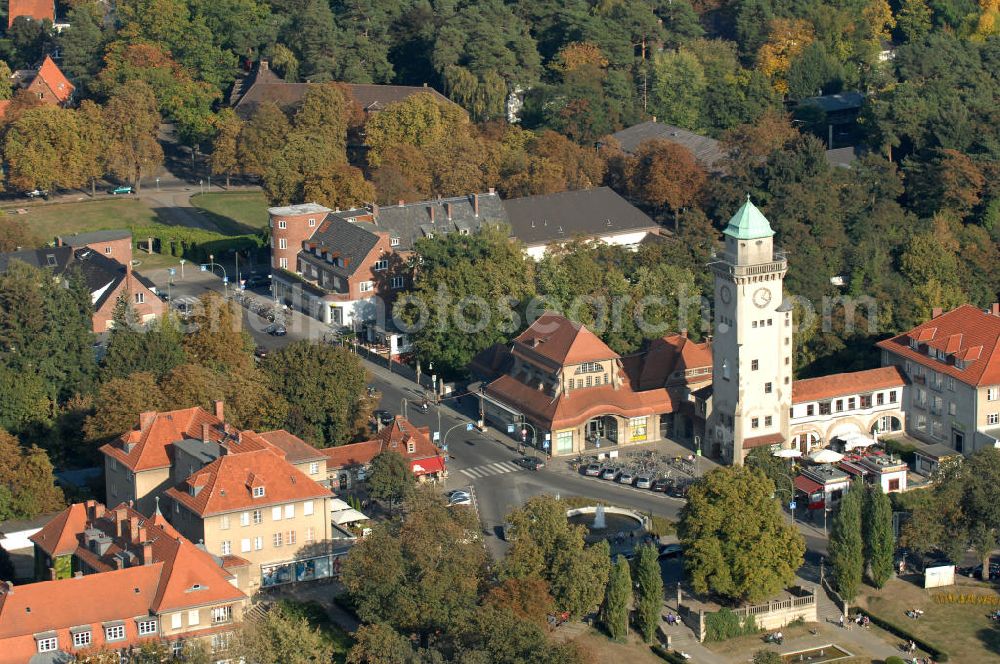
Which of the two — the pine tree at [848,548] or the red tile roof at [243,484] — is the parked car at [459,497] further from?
the pine tree at [848,548]

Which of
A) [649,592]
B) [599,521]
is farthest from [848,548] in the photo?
[599,521]

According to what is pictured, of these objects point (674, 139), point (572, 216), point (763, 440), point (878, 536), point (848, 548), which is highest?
point (674, 139)

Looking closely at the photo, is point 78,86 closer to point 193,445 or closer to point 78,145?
point 78,145

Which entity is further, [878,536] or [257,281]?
[257,281]

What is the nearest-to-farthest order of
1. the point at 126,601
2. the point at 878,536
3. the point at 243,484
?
the point at 126,601, the point at 243,484, the point at 878,536

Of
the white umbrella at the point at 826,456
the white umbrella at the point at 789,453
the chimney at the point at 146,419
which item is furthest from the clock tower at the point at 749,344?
the chimney at the point at 146,419

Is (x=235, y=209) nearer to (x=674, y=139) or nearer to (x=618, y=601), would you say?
(x=674, y=139)

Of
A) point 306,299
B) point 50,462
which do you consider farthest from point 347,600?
point 306,299
